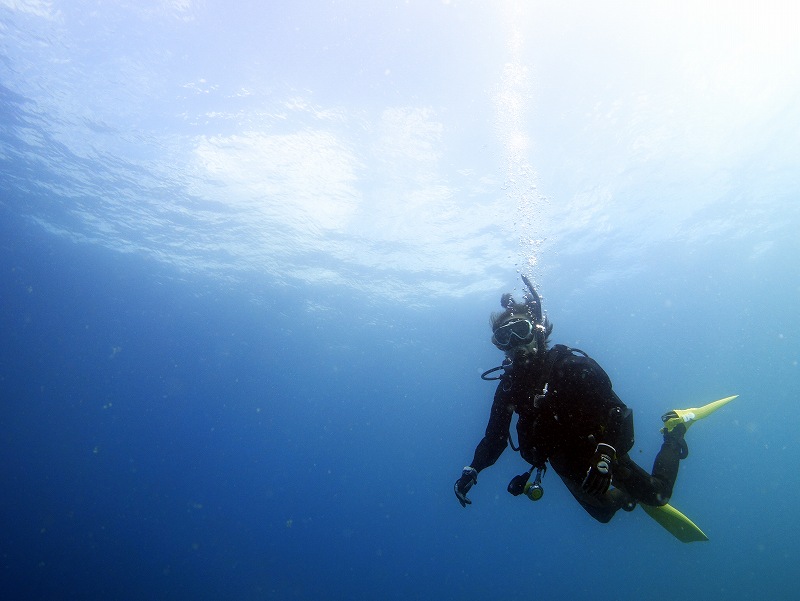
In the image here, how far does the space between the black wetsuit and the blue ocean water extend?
34.8 ft

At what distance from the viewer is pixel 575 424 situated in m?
3.86

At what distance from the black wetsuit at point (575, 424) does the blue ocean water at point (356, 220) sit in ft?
34.8

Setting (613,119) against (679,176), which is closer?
(613,119)

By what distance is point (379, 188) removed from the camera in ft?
59.5

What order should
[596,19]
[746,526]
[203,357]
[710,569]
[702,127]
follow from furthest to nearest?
[746,526] < [710,569] < [203,357] < [702,127] < [596,19]

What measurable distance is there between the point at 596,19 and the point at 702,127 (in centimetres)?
824

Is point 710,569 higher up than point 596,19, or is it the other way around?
point 596,19

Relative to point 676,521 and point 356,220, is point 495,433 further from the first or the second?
point 356,220

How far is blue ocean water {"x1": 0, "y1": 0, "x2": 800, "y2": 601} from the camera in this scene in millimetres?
12422

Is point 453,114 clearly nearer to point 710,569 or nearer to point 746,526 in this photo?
point 710,569

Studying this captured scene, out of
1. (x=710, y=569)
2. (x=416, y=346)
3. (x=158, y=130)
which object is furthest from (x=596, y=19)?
(x=710, y=569)

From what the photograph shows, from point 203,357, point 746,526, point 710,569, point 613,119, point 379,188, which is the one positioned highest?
point 613,119

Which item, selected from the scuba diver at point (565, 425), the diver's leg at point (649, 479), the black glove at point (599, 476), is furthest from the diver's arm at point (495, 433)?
the black glove at point (599, 476)

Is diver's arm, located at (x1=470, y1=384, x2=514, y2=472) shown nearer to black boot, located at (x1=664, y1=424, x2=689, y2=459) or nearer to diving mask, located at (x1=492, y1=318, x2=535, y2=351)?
diving mask, located at (x1=492, y1=318, x2=535, y2=351)
